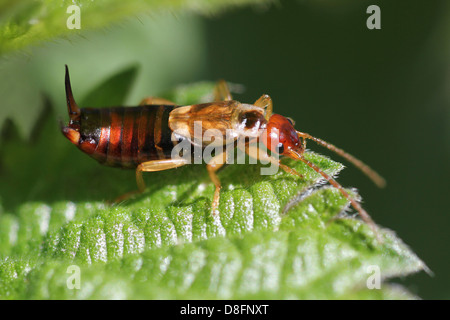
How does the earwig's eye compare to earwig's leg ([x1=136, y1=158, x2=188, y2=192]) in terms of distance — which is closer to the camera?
earwig's leg ([x1=136, y1=158, x2=188, y2=192])

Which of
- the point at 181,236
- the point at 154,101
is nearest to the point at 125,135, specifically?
the point at 154,101

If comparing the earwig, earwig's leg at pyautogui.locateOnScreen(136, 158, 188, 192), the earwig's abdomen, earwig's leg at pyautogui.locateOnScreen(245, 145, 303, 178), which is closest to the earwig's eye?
the earwig

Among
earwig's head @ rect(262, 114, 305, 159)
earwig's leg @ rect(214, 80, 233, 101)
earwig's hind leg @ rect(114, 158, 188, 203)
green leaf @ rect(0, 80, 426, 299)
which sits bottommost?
green leaf @ rect(0, 80, 426, 299)

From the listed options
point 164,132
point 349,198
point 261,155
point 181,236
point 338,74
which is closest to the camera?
point 349,198

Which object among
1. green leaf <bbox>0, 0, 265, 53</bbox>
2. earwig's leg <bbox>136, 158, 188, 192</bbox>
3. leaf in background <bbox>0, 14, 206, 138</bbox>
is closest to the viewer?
green leaf <bbox>0, 0, 265, 53</bbox>

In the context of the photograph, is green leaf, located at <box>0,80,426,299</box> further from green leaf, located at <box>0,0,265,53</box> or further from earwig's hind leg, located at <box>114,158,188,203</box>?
green leaf, located at <box>0,0,265,53</box>

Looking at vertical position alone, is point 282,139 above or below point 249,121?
below

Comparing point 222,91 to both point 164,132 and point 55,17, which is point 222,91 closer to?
point 164,132
